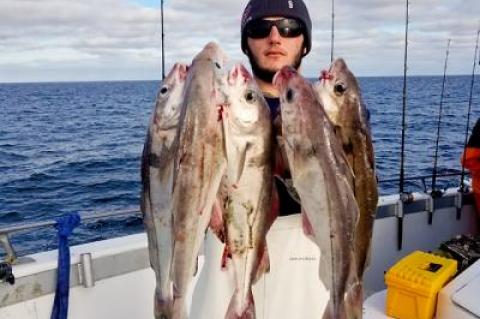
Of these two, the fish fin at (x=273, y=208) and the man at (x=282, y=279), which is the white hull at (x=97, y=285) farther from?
the fish fin at (x=273, y=208)

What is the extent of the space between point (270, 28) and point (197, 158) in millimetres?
1652

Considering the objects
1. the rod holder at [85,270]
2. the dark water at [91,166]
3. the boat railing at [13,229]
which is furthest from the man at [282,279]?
the dark water at [91,166]

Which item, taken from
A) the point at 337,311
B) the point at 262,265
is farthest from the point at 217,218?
the point at 337,311

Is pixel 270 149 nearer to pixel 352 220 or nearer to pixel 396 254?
pixel 352 220

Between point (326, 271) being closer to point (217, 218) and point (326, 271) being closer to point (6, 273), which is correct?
point (217, 218)

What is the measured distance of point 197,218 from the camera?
2334 mm

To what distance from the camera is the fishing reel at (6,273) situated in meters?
4.20

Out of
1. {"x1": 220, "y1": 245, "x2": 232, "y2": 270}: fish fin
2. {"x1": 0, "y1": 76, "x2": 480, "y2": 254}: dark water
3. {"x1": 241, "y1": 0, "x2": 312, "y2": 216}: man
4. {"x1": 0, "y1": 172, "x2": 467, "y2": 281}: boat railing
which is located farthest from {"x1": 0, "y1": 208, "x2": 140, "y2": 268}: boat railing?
{"x1": 0, "y1": 76, "x2": 480, "y2": 254}: dark water

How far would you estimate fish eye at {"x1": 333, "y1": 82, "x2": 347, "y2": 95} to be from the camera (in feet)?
8.47

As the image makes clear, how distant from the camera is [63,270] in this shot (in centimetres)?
437

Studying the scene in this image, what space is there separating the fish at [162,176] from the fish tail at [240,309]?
32 centimetres

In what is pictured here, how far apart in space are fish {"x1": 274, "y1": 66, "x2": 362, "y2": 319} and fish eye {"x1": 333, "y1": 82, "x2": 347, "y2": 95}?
0.14 metres

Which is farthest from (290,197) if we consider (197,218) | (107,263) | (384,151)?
(384,151)

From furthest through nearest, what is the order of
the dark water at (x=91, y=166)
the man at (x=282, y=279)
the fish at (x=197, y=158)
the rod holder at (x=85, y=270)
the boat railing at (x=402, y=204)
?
1. the dark water at (x=91, y=166)
2. the boat railing at (x=402, y=204)
3. the rod holder at (x=85, y=270)
4. the man at (x=282, y=279)
5. the fish at (x=197, y=158)
